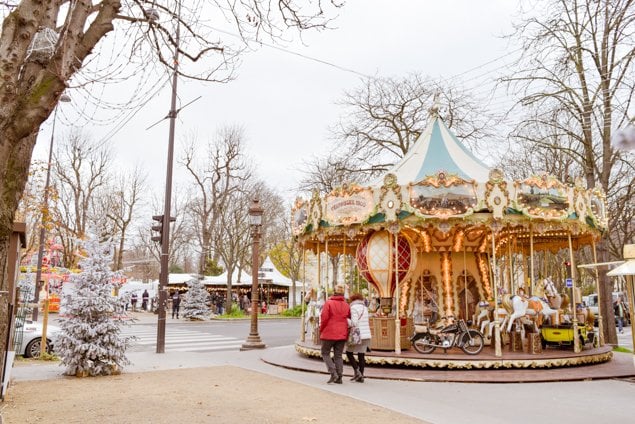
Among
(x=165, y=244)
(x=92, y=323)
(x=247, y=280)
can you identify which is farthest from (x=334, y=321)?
(x=247, y=280)

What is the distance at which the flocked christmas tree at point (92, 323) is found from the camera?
10484mm

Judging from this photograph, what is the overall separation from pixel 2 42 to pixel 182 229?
46468 millimetres

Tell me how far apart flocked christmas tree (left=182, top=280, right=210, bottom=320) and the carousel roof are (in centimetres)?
1897

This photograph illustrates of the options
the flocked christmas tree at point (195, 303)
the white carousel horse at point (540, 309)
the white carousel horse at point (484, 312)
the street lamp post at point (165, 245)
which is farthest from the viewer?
the flocked christmas tree at point (195, 303)

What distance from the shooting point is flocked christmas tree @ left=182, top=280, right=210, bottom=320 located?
31.1 m

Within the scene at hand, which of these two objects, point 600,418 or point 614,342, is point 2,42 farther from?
point 614,342

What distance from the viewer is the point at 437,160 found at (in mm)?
15164

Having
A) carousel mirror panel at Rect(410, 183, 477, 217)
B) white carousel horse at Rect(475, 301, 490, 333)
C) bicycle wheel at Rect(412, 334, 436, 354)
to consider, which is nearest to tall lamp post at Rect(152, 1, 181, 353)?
bicycle wheel at Rect(412, 334, 436, 354)

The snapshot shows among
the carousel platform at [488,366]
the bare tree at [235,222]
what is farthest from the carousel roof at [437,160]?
the bare tree at [235,222]

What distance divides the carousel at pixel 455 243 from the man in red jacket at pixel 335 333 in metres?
2.16

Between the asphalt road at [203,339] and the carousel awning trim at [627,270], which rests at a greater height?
the carousel awning trim at [627,270]

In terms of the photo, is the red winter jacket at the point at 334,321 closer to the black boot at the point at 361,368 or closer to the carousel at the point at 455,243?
the black boot at the point at 361,368

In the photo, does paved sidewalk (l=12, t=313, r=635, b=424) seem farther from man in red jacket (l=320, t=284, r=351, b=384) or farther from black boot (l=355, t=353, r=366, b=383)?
man in red jacket (l=320, t=284, r=351, b=384)

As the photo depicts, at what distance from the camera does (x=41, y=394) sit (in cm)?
863
